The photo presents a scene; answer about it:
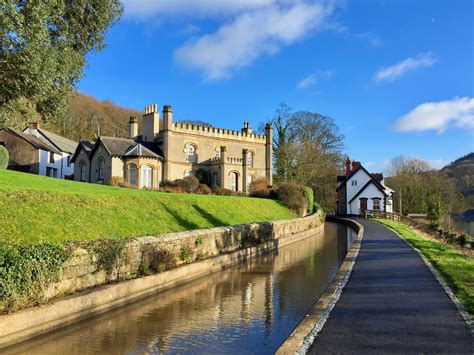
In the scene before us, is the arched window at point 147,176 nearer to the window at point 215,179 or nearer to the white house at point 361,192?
the window at point 215,179

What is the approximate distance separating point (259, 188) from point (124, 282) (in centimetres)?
3258

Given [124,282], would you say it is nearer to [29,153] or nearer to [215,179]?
[215,179]

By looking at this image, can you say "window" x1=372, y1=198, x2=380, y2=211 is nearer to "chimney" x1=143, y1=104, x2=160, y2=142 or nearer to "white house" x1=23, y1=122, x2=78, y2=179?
"chimney" x1=143, y1=104, x2=160, y2=142

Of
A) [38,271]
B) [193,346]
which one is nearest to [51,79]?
[38,271]

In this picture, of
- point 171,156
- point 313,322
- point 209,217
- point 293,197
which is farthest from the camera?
point 171,156

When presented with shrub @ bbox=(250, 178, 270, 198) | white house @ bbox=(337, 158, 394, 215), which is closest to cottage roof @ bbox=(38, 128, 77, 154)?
shrub @ bbox=(250, 178, 270, 198)

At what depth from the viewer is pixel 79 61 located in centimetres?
1487

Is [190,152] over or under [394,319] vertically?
over

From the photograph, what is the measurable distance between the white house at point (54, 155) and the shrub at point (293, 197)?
24.3 m

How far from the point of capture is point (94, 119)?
65.7 m

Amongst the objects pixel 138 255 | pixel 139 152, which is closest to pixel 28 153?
pixel 139 152

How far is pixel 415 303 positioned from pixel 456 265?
18.4 feet

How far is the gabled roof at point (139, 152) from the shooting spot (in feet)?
124

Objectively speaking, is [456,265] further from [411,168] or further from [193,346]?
[411,168]
